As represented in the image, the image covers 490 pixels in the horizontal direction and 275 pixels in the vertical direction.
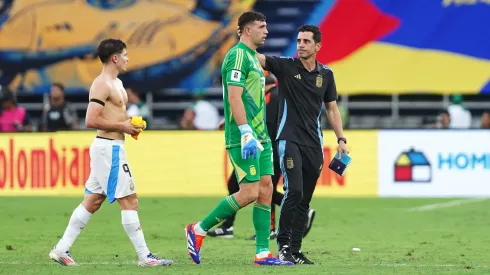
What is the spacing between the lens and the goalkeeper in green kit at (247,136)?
430 inches

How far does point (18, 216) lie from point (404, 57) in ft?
35.3

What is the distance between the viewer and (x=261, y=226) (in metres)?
11.3

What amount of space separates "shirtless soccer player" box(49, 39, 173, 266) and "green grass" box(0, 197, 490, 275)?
27 centimetres

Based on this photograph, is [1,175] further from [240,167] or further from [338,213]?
[240,167]

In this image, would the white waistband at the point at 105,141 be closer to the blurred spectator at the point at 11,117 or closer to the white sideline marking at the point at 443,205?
the white sideline marking at the point at 443,205

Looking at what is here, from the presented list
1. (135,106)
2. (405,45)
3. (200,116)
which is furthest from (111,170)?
(405,45)

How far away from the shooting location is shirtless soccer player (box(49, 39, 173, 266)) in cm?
1096

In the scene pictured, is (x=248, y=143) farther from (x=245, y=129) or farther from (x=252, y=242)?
(x=252, y=242)

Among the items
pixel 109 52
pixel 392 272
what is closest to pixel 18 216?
pixel 109 52

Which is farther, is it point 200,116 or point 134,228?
point 200,116

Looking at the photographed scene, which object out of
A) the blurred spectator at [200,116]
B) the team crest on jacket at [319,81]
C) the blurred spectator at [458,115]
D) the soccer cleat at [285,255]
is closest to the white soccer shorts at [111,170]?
the soccer cleat at [285,255]

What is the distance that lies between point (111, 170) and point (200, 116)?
45.9 ft

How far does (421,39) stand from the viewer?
2602cm

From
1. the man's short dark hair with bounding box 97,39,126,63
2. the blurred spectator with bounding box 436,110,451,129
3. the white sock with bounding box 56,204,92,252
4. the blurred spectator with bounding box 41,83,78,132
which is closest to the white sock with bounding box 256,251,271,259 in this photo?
the white sock with bounding box 56,204,92,252
